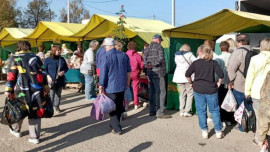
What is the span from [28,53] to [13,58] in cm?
24

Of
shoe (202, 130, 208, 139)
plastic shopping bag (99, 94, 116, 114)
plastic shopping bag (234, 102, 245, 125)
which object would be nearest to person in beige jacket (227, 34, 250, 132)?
plastic shopping bag (234, 102, 245, 125)

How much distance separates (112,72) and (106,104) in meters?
0.57

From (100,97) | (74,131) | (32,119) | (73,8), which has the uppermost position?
(73,8)

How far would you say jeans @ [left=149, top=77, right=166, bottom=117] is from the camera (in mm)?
5992

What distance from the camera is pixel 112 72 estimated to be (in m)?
4.80

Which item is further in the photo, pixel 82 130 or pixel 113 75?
pixel 82 130

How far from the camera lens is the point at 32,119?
4.45 m

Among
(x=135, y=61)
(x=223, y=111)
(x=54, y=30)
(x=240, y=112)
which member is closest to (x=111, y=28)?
(x=54, y=30)

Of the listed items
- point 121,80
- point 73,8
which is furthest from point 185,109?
point 73,8

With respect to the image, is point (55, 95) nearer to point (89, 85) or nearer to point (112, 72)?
point (89, 85)

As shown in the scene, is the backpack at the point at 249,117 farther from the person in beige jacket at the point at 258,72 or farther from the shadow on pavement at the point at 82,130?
the shadow on pavement at the point at 82,130

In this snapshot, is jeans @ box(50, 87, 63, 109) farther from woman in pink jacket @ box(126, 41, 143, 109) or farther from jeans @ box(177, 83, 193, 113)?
jeans @ box(177, 83, 193, 113)

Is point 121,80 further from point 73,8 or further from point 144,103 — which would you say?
point 73,8

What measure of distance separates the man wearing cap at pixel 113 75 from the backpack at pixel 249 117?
6.87 ft
